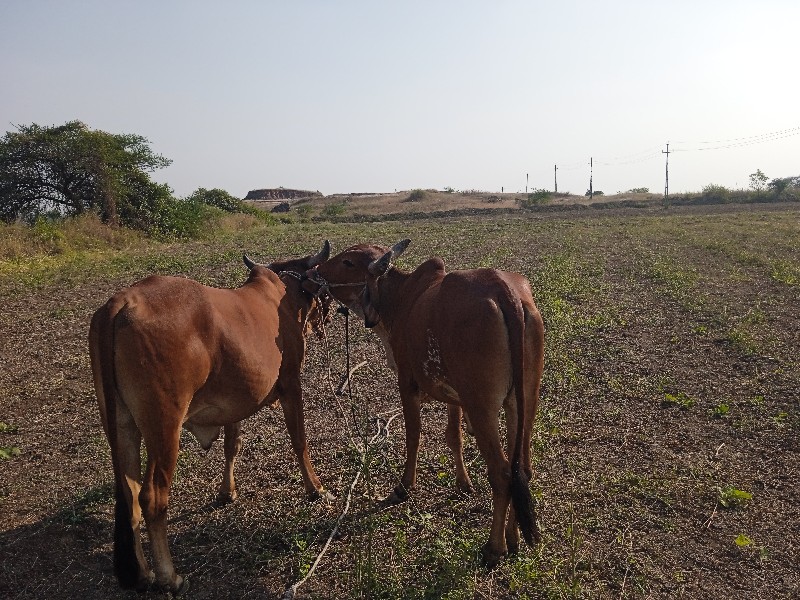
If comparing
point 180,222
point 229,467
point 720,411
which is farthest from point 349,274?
point 180,222

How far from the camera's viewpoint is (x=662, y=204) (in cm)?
5662

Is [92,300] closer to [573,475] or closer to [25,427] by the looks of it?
[25,427]

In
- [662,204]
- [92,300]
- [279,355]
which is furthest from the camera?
[662,204]

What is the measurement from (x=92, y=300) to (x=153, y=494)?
11.5 metres

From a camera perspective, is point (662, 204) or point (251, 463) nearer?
point (251, 463)

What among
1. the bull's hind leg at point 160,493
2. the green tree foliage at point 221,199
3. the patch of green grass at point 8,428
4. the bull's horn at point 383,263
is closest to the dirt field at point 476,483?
the patch of green grass at point 8,428

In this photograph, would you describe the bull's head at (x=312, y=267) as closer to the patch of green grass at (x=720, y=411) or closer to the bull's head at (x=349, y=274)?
the bull's head at (x=349, y=274)

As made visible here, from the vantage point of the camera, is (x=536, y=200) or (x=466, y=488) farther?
(x=536, y=200)

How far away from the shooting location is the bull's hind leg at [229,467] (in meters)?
5.71

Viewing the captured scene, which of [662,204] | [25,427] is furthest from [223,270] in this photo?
[662,204]

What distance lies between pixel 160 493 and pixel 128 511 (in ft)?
0.71

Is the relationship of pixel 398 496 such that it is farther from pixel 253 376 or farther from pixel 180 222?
pixel 180 222

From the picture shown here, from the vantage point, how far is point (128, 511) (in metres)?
4.26

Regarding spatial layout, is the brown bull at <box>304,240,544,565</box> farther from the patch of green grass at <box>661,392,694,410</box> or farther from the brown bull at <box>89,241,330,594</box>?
the patch of green grass at <box>661,392,694,410</box>
